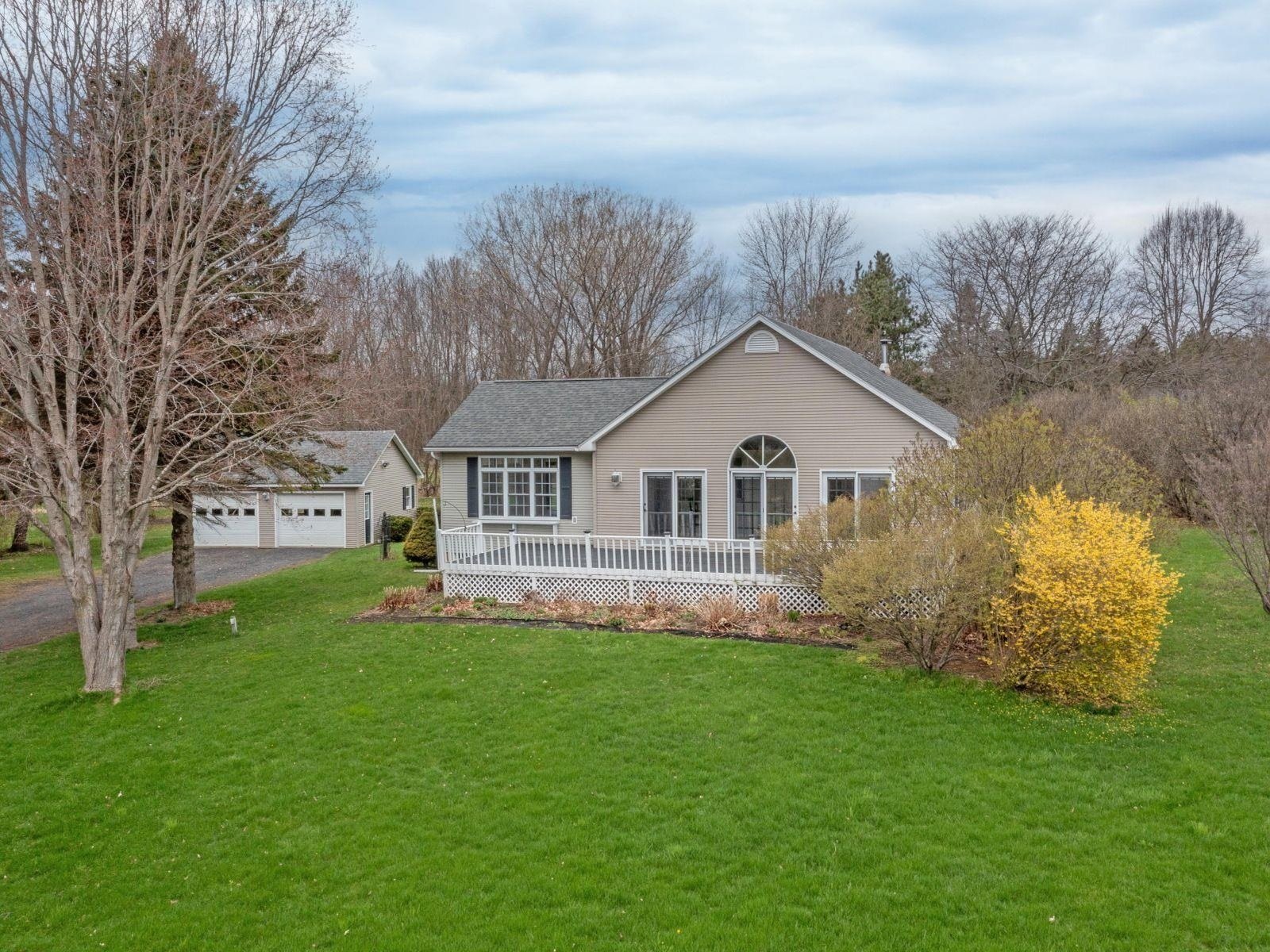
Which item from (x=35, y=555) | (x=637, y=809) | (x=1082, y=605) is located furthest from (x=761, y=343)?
(x=35, y=555)

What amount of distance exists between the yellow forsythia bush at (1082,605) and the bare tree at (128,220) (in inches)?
384

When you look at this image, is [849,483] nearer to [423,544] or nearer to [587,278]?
[423,544]

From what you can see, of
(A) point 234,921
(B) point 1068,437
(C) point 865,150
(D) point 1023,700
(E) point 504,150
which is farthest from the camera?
(E) point 504,150

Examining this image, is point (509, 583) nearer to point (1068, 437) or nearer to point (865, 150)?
point (1068, 437)

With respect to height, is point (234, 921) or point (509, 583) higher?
point (509, 583)

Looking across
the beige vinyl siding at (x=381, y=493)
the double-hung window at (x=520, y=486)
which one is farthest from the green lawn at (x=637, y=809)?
the beige vinyl siding at (x=381, y=493)

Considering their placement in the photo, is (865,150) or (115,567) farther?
(865,150)

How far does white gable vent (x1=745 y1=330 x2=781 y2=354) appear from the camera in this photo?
1564 centimetres

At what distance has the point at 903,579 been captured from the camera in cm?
868

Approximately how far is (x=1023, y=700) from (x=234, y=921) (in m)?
7.44

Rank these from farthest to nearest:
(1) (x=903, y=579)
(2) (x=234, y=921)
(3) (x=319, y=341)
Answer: (3) (x=319, y=341)
(1) (x=903, y=579)
(2) (x=234, y=921)

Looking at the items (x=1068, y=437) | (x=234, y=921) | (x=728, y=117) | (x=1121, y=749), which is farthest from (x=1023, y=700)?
(x=728, y=117)

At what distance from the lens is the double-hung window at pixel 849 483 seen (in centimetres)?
1516

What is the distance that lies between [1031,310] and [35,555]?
3897 centimetres
